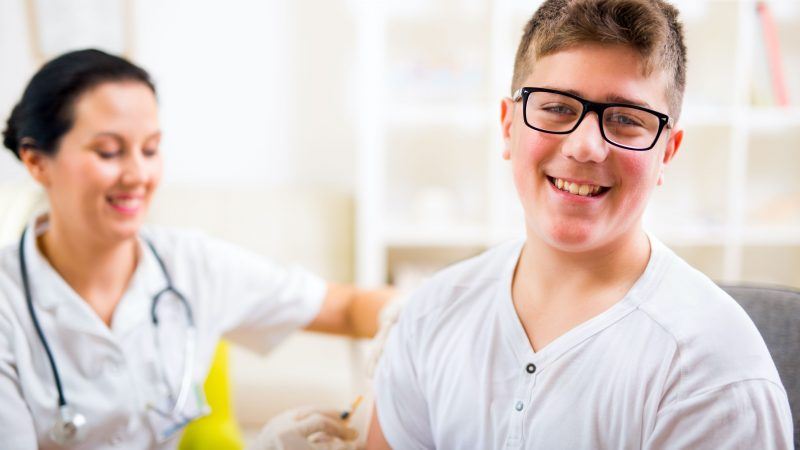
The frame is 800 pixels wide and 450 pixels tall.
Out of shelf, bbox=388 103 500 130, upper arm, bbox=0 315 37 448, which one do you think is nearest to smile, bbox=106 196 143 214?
upper arm, bbox=0 315 37 448

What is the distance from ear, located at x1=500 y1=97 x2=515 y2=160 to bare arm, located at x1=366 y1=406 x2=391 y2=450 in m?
0.40

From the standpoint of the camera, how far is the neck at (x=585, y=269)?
794mm

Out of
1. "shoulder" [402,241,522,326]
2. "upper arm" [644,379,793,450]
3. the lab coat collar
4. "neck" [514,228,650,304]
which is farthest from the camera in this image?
the lab coat collar

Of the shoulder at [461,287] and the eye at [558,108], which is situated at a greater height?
the eye at [558,108]

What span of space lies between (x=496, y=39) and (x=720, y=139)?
0.89 meters

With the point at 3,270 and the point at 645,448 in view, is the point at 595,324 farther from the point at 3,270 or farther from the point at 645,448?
the point at 3,270

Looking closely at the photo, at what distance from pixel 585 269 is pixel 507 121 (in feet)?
0.65

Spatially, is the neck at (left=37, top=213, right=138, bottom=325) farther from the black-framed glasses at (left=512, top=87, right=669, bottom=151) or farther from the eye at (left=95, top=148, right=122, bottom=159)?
the black-framed glasses at (left=512, top=87, right=669, bottom=151)

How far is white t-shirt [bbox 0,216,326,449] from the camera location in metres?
1.08

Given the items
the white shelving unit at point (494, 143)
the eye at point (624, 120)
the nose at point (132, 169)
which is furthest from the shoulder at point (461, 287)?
the white shelving unit at point (494, 143)

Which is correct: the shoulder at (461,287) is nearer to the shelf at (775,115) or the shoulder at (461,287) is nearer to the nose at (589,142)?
the nose at (589,142)

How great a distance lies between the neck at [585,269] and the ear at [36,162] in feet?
2.62

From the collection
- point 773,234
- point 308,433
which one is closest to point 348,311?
point 308,433

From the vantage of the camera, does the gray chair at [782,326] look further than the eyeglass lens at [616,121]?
Yes
